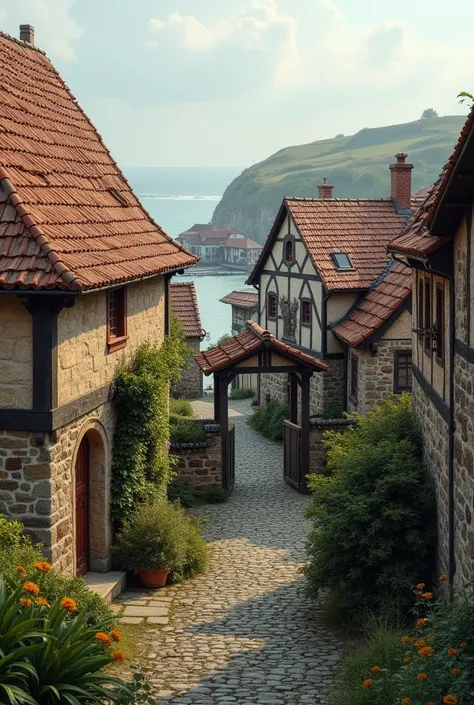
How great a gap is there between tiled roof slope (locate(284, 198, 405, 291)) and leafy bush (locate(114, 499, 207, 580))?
42.1 ft

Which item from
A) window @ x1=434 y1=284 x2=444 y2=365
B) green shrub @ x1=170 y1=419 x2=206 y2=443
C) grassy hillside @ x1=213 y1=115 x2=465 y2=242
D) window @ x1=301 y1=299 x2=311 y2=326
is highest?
grassy hillside @ x1=213 y1=115 x2=465 y2=242

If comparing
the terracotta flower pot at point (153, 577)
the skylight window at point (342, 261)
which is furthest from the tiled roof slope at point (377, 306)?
the terracotta flower pot at point (153, 577)

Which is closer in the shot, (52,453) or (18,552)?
(18,552)

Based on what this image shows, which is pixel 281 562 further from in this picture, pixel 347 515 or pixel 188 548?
pixel 347 515

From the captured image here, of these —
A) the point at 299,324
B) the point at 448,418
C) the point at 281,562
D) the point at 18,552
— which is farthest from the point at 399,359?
the point at 18,552

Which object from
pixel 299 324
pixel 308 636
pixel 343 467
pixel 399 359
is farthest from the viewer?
pixel 299 324

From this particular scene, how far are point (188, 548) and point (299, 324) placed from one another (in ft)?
47.9

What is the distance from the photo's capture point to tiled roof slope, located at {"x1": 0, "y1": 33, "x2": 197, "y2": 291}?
11070 millimetres

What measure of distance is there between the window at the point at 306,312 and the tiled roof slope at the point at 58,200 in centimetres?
1102

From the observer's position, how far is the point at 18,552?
10.4m

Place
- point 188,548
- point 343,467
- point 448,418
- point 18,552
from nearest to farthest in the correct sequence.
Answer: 1. point 18,552
2. point 448,418
3. point 343,467
4. point 188,548

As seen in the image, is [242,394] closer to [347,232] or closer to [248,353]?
[347,232]

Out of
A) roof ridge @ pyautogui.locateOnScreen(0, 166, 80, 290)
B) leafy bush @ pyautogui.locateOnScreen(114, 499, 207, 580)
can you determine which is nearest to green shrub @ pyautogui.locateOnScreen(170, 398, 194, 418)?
leafy bush @ pyautogui.locateOnScreen(114, 499, 207, 580)

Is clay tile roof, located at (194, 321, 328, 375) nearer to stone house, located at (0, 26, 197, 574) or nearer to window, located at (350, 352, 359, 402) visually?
stone house, located at (0, 26, 197, 574)
